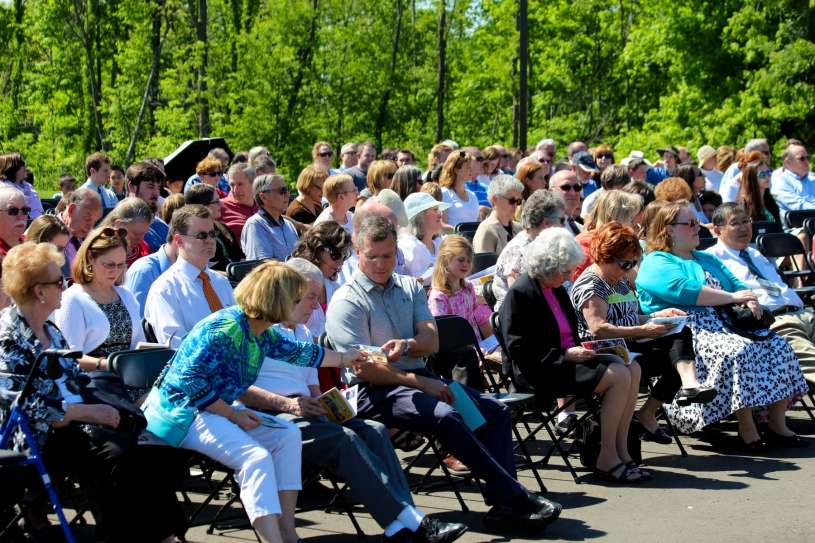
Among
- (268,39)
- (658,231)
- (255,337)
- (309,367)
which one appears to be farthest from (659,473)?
(268,39)

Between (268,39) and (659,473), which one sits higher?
(268,39)

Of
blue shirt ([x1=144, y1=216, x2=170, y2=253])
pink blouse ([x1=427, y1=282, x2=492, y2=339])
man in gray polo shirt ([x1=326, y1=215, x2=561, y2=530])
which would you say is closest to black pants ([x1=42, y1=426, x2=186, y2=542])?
man in gray polo shirt ([x1=326, y1=215, x2=561, y2=530])

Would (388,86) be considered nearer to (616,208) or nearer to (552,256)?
(616,208)

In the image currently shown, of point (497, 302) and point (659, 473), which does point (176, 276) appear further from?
point (659, 473)

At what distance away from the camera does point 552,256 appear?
22.8 feet

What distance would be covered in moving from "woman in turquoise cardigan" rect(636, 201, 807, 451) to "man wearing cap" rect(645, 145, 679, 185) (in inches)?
303

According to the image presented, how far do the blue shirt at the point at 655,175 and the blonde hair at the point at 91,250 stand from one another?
1083 cm

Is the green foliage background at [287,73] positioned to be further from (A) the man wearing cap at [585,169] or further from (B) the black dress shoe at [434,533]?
(B) the black dress shoe at [434,533]

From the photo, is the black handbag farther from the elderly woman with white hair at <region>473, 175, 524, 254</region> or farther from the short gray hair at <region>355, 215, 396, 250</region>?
the short gray hair at <region>355, 215, 396, 250</region>

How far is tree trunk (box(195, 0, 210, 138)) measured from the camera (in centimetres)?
2339

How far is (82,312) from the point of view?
19.8 feet

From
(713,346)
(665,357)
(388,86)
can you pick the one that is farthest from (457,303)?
(388,86)

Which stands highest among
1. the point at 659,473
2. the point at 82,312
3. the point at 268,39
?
the point at 268,39

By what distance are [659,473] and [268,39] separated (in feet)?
67.3
